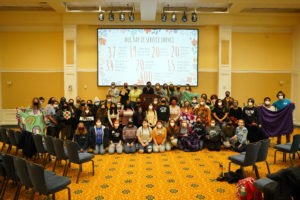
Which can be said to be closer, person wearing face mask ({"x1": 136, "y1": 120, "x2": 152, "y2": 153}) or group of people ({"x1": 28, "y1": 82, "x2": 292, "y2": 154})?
group of people ({"x1": 28, "y1": 82, "x2": 292, "y2": 154})

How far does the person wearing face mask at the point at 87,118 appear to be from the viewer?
26.7ft

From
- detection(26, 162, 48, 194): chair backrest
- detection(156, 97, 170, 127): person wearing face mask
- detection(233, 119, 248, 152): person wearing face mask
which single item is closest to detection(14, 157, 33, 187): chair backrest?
detection(26, 162, 48, 194): chair backrest

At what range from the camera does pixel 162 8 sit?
11320 mm

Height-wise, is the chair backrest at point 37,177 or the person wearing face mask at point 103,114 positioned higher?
the person wearing face mask at point 103,114

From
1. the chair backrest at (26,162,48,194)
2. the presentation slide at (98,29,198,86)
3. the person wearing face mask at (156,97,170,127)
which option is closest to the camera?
the chair backrest at (26,162,48,194)

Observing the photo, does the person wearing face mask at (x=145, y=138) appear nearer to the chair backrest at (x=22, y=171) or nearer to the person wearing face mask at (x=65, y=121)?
the person wearing face mask at (x=65, y=121)

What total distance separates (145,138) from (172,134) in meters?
0.91

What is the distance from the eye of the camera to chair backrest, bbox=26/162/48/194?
3.62 meters

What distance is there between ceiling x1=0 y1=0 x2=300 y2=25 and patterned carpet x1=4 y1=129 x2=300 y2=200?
618 cm

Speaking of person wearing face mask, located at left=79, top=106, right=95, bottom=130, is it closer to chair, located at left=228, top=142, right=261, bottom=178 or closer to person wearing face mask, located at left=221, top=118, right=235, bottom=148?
person wearing face mask, located at left=221, top=118, right=235, bottom=148

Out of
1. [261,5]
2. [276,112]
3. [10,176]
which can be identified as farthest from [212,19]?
[10,176]

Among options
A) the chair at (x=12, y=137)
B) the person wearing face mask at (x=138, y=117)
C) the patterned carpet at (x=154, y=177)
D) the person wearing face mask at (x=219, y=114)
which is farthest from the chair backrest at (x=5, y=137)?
the person wearing face mask at (x=219, y=114)

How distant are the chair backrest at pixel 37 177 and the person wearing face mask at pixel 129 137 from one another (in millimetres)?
3933

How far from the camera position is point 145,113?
881cm
